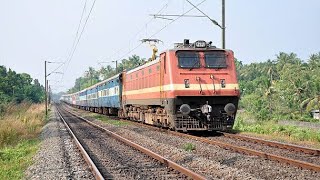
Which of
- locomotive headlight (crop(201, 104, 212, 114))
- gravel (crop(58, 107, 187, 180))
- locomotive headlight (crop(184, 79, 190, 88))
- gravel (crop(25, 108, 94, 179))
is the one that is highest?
locomotive headlight (crop(184, 79, 190, 88))

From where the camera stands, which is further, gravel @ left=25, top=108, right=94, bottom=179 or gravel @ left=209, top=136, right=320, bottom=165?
gravel @ left=209, top=136, right=320, bottom=165

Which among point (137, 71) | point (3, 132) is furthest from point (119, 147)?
Answer: point (137, 71)

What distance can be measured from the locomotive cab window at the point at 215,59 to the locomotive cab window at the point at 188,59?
1.36 feet

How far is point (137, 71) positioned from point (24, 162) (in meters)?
12.1

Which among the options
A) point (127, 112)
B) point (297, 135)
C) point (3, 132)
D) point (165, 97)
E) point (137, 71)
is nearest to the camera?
point (297, 135)

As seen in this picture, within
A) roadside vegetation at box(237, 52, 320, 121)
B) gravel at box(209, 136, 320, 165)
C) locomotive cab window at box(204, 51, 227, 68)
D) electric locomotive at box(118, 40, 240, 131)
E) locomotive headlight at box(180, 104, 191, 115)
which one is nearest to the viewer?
gravel at box(209, 136, 320, 165)

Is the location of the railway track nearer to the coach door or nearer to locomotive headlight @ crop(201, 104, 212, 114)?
the coach door

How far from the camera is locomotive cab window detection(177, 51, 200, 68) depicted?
667 inches

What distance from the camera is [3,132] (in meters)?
20.0

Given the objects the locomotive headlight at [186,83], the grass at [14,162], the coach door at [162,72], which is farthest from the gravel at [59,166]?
the locomotive headlight at [186,83]

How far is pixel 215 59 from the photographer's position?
1736cm

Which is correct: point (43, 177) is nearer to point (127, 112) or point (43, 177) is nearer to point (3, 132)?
point (3, 132)

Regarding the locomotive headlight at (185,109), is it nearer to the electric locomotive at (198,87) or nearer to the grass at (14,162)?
the electric locomotive at (198,87)

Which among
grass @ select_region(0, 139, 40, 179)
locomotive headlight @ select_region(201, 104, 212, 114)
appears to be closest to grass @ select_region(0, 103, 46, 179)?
grass @ select_region(0, 139, 40, 179)
